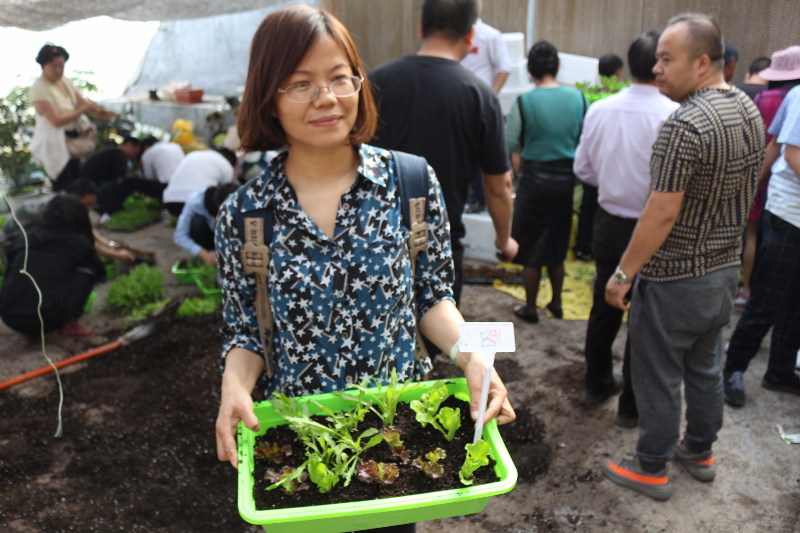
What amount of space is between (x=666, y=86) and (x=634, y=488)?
1.77 metres

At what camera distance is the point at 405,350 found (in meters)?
1.56

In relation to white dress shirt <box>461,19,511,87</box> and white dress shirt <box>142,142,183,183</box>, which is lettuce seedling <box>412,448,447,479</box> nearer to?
white dress shirt <box>461,19,511,87</box>

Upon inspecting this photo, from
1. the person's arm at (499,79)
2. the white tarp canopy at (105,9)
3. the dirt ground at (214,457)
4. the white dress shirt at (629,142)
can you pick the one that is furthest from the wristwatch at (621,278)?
the white tarp canopy at (105,9)

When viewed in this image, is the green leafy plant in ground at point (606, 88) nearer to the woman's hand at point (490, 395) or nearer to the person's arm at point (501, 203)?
the person's arm at point (501, 203)

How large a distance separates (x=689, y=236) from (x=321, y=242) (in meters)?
1.52

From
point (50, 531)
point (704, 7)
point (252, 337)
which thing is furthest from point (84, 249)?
point (704, 7)

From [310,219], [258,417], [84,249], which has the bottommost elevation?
[84,249]

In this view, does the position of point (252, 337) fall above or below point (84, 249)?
above

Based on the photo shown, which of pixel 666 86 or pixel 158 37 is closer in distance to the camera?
pixel 666 86

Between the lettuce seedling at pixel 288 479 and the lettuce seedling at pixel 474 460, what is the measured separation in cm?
33

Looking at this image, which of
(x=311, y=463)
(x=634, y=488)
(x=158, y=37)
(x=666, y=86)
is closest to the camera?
(x=311, y=463)

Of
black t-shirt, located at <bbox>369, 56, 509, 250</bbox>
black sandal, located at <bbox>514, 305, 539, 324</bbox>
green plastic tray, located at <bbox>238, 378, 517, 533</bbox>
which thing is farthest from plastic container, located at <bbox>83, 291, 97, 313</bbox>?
green plastic tray, located at <bbox>238, 378, 517, 533</bbox>

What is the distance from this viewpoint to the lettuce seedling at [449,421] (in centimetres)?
131

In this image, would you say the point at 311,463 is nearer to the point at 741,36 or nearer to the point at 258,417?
the point at 258,417
